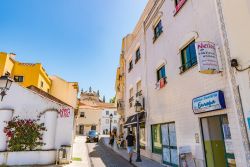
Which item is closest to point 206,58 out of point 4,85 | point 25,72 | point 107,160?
point 107,160

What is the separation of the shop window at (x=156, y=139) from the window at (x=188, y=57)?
4.31 metres

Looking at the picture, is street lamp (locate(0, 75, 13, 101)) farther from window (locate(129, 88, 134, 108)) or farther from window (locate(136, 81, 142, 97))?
window (locate(129, 88, 134, 108))

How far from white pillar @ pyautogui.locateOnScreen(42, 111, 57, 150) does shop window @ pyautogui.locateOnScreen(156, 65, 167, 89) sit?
6.28 m

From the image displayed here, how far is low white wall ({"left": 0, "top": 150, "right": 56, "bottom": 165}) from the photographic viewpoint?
982 centimetres

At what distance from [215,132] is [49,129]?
834 centimetres

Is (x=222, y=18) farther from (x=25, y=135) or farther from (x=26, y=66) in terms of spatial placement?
(x=26, y=66)

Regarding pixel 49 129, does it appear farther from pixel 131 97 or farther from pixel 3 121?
pixel 131 97

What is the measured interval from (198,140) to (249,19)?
4751 millimetres

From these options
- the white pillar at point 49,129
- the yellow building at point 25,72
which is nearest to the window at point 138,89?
the white pillar at point 49,129

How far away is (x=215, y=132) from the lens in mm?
7438

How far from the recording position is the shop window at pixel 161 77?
11227mm

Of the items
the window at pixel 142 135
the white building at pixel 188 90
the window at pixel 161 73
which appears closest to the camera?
the white building at pixel 188 90

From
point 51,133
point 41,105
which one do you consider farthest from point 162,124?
point 41,105

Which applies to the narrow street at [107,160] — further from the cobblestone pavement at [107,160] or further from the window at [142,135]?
the window at [142,135]
